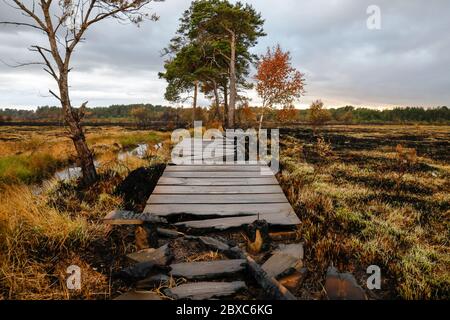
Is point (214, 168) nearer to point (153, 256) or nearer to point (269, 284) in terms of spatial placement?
point (153, 256)

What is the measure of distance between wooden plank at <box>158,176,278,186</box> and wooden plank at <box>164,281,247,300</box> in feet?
10.5

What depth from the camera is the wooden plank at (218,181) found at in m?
5.61

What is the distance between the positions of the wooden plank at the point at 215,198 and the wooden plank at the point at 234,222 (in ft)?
2.25

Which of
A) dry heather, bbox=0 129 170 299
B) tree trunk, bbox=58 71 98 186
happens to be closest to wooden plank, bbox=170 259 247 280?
dry heather, bbox=0 129 170 299

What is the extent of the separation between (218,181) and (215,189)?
571mm

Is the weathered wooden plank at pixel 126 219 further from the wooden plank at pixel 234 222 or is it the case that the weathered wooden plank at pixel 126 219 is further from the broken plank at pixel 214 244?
the wooden plank at pixel 234 222

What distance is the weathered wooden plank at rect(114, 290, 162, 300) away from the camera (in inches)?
90.1

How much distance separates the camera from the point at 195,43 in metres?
20.6

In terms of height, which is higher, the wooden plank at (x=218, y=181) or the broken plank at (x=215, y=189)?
the wooden plank at (x=218, y=181)

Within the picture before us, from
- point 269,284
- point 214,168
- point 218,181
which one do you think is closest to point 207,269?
point 269,284

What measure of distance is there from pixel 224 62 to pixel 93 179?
19714 mm

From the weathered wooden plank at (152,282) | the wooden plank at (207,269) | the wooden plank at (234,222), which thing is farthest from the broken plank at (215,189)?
the weathered wooden plank at (152,282)

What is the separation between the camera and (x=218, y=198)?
188 inches
